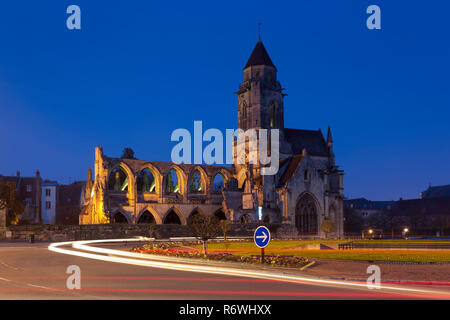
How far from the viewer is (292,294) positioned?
424 inches

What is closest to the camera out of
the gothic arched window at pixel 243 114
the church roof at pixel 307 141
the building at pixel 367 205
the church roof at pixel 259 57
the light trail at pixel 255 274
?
the light trail at pixel 255 274

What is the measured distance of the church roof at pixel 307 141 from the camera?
79562 mm

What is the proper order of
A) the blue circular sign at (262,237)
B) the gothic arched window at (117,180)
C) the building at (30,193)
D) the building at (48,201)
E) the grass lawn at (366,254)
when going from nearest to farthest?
the blue circular sign at (262,237) < the grass lawn at (366,254) < the gothic arched window at (117,180) < the building at (30,193) < the building at (48,201)

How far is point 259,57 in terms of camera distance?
78.1m

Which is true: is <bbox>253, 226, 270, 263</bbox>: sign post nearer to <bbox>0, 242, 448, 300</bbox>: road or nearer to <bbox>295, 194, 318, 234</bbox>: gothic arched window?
<bbox>0, 242, 448, 300</bbox>: road

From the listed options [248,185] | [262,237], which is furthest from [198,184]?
[262,237]

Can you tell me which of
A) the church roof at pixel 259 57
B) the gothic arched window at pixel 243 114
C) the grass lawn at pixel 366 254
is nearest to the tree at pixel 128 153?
the gothic arched window at pixel 243 114

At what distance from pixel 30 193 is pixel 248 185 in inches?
1589

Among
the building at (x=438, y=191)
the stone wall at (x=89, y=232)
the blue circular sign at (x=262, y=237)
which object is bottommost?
the stone wall at (x=89, y=232)

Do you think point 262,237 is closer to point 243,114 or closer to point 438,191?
point 243,114

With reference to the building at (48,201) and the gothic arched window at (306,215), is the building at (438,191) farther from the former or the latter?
the building at (48,201)

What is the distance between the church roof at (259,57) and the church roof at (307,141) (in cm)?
1130

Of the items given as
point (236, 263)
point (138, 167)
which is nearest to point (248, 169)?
point (138, 167)

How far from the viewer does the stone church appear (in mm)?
61938
